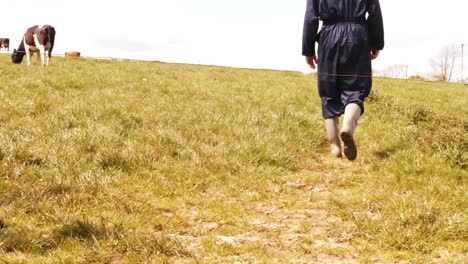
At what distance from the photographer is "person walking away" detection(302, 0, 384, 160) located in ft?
18.9

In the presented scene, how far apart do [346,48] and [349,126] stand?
3.49 ft

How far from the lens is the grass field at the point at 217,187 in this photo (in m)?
3.71

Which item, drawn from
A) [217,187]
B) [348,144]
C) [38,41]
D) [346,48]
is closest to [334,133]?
[348,144]

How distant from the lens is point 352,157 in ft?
19.7

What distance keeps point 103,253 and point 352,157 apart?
3.74m

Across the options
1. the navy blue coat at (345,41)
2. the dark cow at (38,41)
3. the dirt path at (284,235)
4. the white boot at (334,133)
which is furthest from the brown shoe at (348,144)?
the dark cow at (38,41)

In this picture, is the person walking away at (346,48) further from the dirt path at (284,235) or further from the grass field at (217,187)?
the dirt path at (284,235)

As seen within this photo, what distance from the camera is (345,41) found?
5750 mm

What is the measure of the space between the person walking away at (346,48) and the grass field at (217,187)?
0.90 metres

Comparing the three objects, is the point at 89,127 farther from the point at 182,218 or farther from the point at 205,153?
the point at 182,218

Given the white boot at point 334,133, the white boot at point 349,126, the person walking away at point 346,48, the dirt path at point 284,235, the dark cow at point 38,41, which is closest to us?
the dirt path at point 284,235

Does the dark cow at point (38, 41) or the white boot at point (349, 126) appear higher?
the dark cow at point (38, 41)

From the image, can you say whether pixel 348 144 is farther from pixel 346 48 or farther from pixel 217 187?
pixel 217 187

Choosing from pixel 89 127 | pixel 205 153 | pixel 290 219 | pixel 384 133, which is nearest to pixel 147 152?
pixel 205 153
